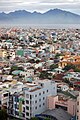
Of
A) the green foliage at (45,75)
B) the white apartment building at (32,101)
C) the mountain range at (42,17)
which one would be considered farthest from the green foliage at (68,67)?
the mountain range at (42,17)

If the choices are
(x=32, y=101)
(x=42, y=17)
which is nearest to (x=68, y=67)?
(x=32, y=101)

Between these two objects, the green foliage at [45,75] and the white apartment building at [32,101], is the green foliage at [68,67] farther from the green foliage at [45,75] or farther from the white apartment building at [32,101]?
the white apartment building at [32,101]

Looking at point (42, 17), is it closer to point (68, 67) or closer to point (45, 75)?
point (68, 67)

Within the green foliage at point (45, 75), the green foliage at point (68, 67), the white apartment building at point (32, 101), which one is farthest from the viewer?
the green foliage at point (68, 67)

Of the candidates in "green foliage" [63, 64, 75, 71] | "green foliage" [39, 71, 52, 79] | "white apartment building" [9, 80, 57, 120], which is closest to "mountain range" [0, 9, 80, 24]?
"green foliage" [63, 64, 75, 71]

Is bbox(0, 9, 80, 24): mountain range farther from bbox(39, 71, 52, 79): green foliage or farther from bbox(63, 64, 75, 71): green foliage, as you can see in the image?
bbox(39, 71, 52, 79): green foliage
